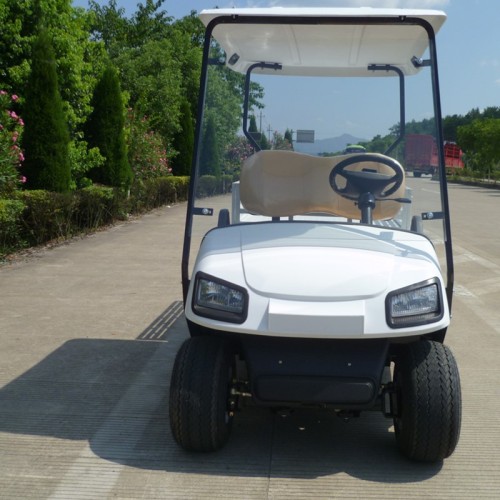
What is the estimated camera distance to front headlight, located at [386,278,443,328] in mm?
3537

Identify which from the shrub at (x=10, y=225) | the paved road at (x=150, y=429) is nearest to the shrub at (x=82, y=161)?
the shrub at (x=10, y=225)

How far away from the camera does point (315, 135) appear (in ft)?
17.1

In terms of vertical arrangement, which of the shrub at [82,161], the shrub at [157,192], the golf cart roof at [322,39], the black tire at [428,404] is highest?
the golf cart roof at [322,39]

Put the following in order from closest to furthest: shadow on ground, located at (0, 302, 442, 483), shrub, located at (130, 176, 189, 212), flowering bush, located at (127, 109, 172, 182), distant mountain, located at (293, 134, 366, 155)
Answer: shadow on ground, located at (0, 302, 442, 483) < distant mountain, located at (293, 134, 366, 155) < shrub, located at (130, 176, 189, 212) < flowering bush, located at (127, 109, 172, 182)

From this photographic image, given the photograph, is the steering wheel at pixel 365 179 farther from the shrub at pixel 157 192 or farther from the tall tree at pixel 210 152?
the shrub at pixel 157 192

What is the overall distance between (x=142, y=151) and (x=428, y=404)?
49.1 feet

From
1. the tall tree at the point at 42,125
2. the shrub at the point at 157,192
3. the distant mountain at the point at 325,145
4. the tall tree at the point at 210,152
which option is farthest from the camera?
the shrub at the point at 157,192

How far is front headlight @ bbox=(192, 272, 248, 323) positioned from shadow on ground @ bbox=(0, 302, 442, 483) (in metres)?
0.71

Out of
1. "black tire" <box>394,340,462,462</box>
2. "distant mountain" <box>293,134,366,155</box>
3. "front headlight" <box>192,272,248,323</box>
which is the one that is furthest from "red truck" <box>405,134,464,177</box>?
"front headlight" <box>192,272,248,323</box>

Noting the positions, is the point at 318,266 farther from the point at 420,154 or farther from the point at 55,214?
the point at 55,214

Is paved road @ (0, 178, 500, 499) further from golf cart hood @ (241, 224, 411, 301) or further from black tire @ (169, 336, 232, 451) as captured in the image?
golf cart hood @ (241, 224, 411, 301)

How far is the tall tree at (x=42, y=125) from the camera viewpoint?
12.1 metres

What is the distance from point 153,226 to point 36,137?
119 inches

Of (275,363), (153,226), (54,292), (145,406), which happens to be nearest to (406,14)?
(275,363)
